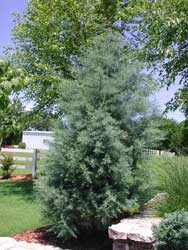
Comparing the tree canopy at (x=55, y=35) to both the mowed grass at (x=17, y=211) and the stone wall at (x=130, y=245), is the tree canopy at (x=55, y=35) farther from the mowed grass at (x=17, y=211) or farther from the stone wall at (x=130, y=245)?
the stone wall at (x=130, y=245)

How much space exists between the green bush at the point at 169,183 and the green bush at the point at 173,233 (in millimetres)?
1111

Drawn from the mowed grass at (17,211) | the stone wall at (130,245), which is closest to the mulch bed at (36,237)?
the mowed grass at (17,211)

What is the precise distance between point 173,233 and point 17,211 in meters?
4.30

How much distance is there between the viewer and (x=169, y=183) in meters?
5.42

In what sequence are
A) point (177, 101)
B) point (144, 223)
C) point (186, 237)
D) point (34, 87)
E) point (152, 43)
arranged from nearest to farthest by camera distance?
point (186, 237), point (144, 223), point (177, 101), point (152, 43), point (34, 87)

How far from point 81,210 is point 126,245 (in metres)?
0.88

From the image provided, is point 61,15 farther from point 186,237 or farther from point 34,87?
point 186,237

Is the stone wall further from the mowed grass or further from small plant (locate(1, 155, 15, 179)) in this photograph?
small plant (locate(1, 155, 15, 179))

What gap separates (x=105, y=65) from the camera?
545cm

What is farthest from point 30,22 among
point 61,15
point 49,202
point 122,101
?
point 49,202

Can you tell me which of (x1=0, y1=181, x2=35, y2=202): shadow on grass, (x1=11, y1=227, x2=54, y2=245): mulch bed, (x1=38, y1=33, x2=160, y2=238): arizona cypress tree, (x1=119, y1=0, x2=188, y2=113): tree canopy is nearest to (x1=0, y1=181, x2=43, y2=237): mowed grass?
(x1=0, y1=181, x2=35, y2=202): shadow on grass

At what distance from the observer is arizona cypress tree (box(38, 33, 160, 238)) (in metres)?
→ 4.91

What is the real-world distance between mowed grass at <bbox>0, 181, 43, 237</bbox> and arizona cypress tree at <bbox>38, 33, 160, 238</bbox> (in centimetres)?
73

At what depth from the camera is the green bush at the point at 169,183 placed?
5043mm
